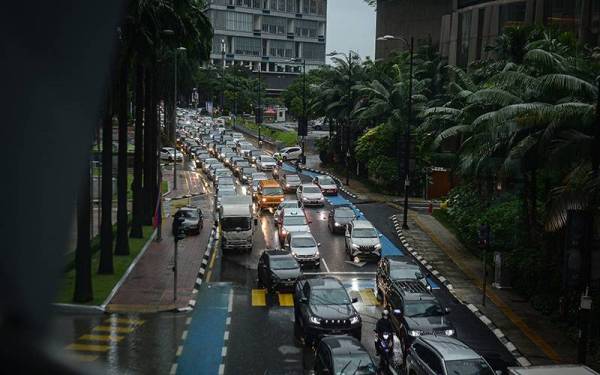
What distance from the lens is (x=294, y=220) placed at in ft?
131

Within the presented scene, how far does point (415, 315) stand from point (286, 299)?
6.80 metres

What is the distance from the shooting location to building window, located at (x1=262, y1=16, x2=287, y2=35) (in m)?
197

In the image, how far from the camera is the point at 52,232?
2793 millimetres

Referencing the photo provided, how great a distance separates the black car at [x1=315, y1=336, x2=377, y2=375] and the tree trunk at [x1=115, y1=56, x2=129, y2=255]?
1506 cm

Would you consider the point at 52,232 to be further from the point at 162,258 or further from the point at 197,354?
the point at 162,258

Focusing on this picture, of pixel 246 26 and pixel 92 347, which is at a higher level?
pixel 246 26

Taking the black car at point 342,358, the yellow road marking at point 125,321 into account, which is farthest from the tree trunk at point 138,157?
the black car at point 342,358

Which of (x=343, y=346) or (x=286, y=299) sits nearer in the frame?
(x=343, y=346)

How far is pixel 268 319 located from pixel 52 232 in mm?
22513

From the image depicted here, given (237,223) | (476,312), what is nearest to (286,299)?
(476,312)

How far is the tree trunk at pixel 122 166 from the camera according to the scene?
29.5 meters

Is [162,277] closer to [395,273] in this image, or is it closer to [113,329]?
[113,329]

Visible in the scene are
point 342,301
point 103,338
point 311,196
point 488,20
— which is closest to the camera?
point 103,338

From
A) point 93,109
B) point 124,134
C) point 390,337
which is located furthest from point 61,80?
point 124,134
